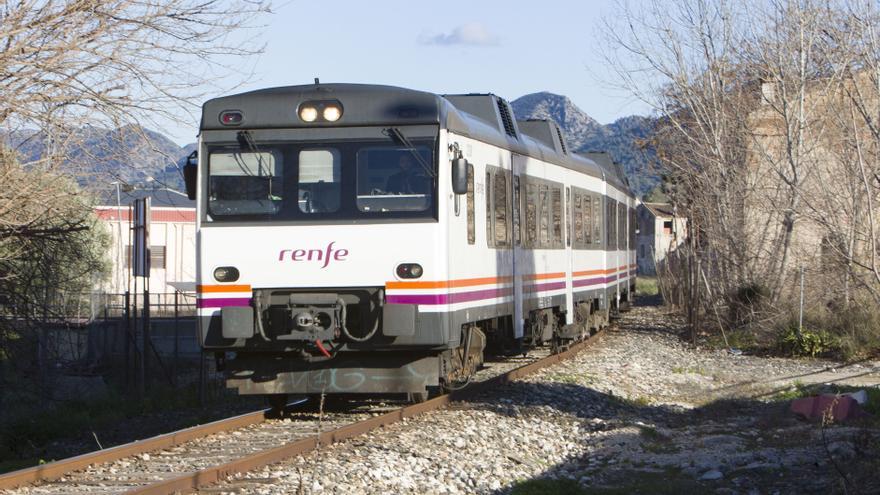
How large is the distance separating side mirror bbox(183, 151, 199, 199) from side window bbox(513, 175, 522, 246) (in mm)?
4498

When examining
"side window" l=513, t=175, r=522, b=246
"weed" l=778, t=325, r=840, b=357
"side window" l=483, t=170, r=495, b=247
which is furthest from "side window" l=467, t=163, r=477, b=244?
"weed" l=778, t=325, r=840, b=357

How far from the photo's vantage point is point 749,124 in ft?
91.4

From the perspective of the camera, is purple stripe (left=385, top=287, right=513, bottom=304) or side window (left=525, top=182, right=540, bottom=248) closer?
purple stripe (left=385, top=287, right=513, bottom=304)

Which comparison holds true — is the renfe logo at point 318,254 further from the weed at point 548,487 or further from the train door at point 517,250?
the train door at point 517,250

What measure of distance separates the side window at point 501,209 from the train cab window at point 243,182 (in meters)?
3.13

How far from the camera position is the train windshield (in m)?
11.6

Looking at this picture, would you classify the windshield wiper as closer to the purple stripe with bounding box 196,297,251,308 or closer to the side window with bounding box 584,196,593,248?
the purple stripe with bounding box 196,297,251,308

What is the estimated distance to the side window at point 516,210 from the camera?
49.2ft

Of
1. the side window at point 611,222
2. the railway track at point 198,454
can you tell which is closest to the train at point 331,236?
the railway track at point 198,454

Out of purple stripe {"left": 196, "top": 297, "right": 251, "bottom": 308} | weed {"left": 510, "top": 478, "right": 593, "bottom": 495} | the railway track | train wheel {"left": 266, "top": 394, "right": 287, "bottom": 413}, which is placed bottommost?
weed {"left": 510, "top": 478, "right": 593, "bottom": 495}

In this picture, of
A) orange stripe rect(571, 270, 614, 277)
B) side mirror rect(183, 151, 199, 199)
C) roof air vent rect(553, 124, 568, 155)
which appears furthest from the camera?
Result: roof air vent rect(553, 124, 568, 155)

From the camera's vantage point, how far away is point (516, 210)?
1513cm

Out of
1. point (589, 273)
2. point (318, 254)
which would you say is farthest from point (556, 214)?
point (318, 254)

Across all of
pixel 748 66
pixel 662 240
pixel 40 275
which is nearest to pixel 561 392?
pixel 40 275
